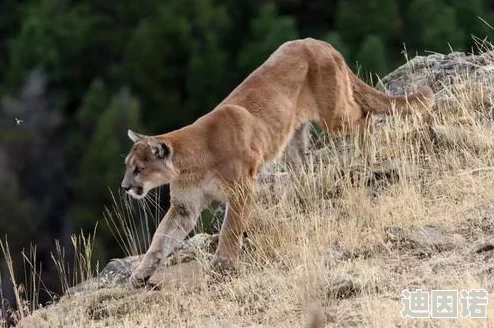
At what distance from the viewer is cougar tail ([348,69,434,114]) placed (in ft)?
28.7

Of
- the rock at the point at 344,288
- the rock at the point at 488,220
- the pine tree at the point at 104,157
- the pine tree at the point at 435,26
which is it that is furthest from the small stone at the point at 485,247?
the pine tree at the point at 104,157

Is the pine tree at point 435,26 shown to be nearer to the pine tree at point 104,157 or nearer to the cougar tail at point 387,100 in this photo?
the pine tree at point 104,157

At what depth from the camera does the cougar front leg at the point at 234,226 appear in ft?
23.9

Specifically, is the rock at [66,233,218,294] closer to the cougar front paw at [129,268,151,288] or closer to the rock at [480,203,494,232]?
the cougar front paw at [129,268,151,288]

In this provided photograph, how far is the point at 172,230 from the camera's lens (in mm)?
7461

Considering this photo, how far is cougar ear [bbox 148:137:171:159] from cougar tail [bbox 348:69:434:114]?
2006 mm

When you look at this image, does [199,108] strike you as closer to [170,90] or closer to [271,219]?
[170,90]

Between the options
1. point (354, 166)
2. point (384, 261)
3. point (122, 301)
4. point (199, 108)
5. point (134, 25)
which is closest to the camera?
point (384, 261)

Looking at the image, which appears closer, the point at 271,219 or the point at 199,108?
the point at 271,219

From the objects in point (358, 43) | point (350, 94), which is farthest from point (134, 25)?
point (350, 94)

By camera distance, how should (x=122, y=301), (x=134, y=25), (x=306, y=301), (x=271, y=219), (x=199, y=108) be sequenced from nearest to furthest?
(x=306, y=301)
(x=122, y=301)
(x=271, y=219)
(x=199, y=108)
(x=134, y=25)

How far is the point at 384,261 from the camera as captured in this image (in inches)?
257

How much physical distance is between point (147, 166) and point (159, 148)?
0.13m

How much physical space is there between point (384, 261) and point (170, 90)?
3072 centimetres
